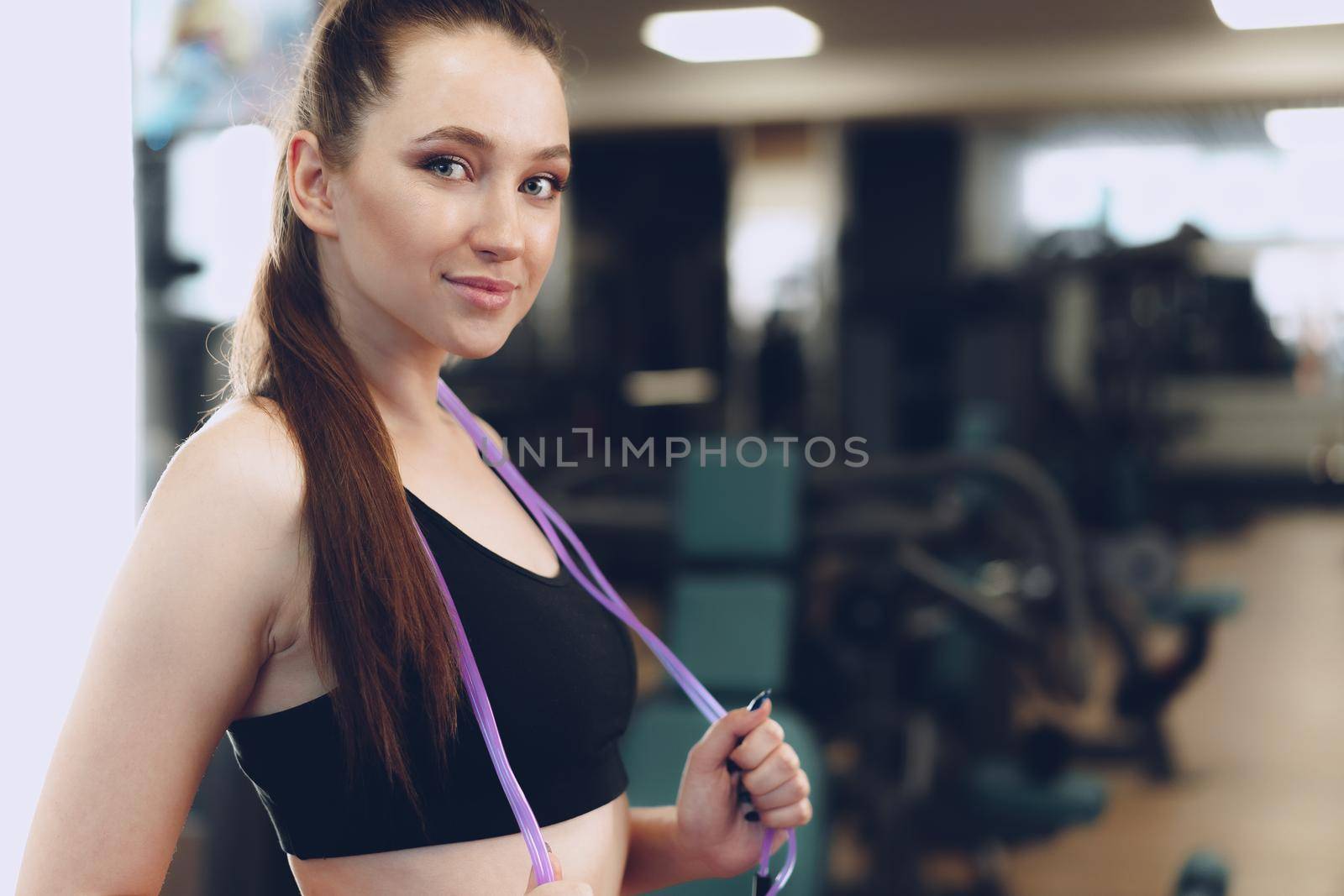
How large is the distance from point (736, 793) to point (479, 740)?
26 centimetres

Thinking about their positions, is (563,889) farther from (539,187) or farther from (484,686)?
(539,187)

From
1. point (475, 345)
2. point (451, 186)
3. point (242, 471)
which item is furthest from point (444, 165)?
point (242, 471)

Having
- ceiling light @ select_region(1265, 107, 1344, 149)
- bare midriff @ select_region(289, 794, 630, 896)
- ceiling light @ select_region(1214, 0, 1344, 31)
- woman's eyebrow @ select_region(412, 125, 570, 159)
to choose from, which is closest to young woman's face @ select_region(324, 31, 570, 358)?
woman's eyebrow @ select_region(412, 125, 570, 159)

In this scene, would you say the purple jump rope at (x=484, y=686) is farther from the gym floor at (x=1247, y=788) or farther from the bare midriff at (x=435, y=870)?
the gym floor at (x=1247, y=788)

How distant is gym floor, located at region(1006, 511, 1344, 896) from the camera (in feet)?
10.5

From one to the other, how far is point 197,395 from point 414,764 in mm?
2131

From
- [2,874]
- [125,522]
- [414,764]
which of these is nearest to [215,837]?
[2,874]

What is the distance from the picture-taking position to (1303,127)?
7.29 m

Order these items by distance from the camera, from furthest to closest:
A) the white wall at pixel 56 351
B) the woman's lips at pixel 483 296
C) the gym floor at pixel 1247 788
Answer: the gym floor at pixel 1247 788 → the white wall at pixel 56 351 → the woman's lips at pixel 483 296

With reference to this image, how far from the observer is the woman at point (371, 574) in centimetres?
68

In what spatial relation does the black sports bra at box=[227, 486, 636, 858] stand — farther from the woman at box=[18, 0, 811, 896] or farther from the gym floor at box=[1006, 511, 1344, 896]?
the gym floor at box=[1006, 511, 1344, 896]

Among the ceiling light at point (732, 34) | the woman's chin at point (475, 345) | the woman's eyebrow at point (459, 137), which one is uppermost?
the ceiling light at point (732, 34)

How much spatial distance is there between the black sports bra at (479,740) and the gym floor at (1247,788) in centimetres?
268

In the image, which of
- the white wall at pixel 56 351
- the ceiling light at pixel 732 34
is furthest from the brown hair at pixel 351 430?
the ceiling light at pixel 732 34
